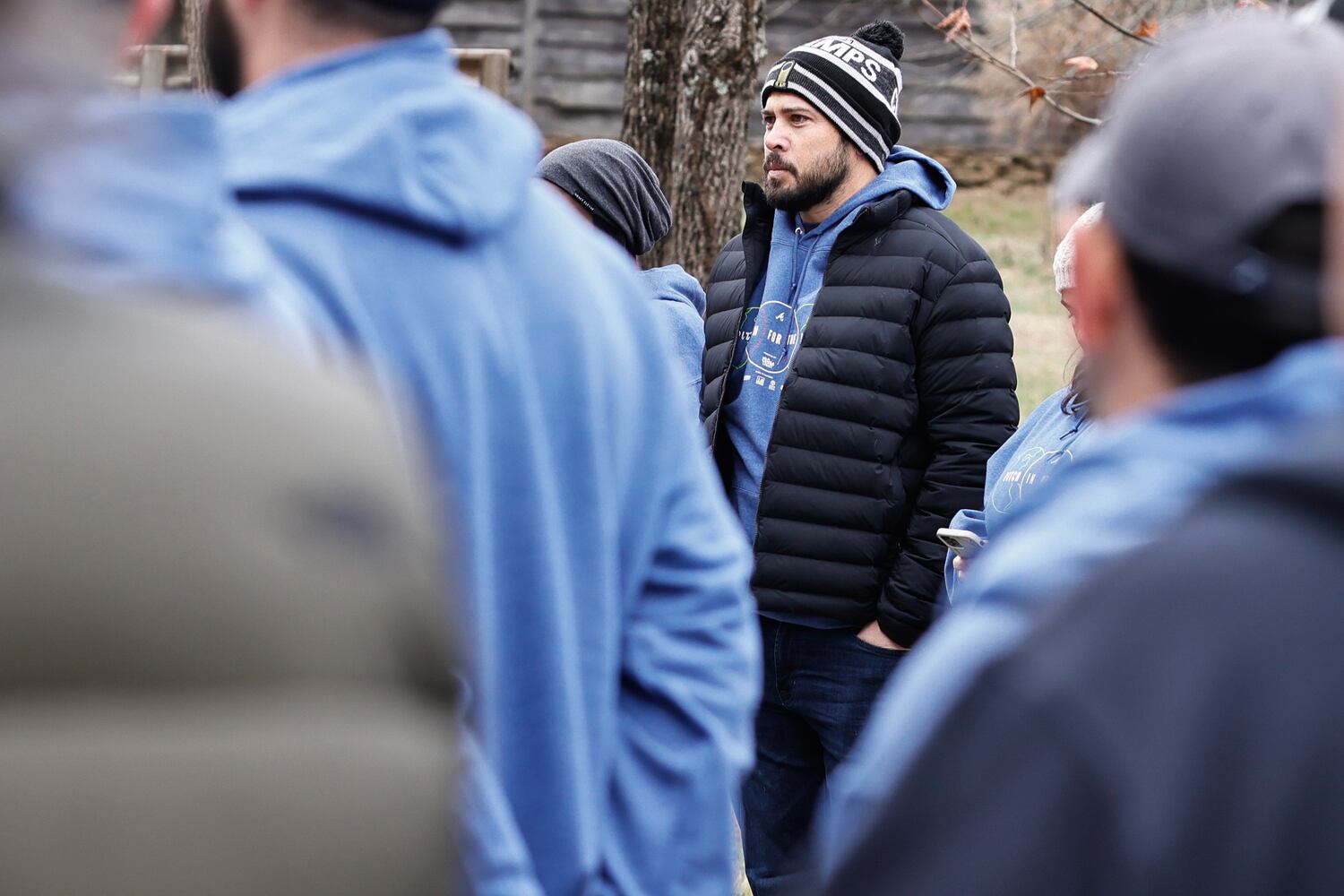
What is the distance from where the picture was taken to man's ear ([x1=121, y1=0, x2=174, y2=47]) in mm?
1088

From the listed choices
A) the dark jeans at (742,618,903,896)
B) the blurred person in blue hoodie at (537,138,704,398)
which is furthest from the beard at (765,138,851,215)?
the dark jeans at (742,618,903,896)

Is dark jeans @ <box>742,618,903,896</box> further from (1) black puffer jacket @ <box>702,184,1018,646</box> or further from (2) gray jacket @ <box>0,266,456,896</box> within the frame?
(2) gray jacket @ <box>0,266,456,896</box>

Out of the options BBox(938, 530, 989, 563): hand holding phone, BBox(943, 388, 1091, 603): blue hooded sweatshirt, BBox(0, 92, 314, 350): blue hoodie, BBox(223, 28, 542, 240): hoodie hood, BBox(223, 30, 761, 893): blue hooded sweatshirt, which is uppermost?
BBox(0, 92, 314, 350): blue hoodie

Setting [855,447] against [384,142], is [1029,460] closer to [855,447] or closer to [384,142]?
[855,447]

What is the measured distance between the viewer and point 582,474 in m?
1.54

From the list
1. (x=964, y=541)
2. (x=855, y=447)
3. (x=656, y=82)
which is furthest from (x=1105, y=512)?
(x=656, y=82)

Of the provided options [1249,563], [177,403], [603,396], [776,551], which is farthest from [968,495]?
[177,403]

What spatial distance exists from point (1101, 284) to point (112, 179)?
0.78 metres

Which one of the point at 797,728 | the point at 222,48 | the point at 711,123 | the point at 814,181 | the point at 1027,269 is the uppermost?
the point at 222,48

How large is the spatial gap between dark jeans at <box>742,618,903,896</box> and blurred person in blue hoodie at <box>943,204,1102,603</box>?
16.5 inches

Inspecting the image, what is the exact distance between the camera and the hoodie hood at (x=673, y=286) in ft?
14.7

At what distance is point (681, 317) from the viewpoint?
14.5ft

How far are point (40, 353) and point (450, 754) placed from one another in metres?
0.31

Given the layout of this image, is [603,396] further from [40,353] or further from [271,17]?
[40,353]
